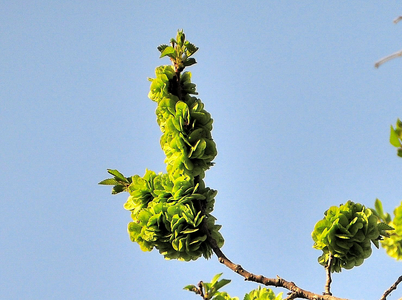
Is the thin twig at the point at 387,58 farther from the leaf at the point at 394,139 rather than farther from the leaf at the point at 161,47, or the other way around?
the leaf at the point at 161,47

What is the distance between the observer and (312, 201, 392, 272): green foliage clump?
373cm

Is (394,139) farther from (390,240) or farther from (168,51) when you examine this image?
(168,51)

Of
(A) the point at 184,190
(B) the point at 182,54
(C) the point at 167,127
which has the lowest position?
(A) the point at 184,190

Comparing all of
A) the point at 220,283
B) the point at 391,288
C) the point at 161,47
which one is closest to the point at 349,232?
the point at 391,288

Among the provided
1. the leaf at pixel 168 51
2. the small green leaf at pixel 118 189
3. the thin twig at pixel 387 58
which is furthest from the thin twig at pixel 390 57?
the small green leaf at pixel 118 189

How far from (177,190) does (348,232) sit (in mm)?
1701

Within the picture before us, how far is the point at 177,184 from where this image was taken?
3939 millimetres

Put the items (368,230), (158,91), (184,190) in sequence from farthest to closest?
(158,91) < (184,190) < (368,230)

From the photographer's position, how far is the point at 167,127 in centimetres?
402

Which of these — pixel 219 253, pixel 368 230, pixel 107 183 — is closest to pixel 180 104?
pixel 107 183

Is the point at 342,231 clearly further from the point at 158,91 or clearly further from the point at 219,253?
the point at 158,91

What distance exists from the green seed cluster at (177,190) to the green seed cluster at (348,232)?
3.55ft

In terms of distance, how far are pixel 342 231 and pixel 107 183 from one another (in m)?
2.54

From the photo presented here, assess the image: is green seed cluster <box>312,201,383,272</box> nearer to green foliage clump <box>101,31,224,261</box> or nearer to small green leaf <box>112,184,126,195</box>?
green foliage clump <box>101,31,224,261</box>
